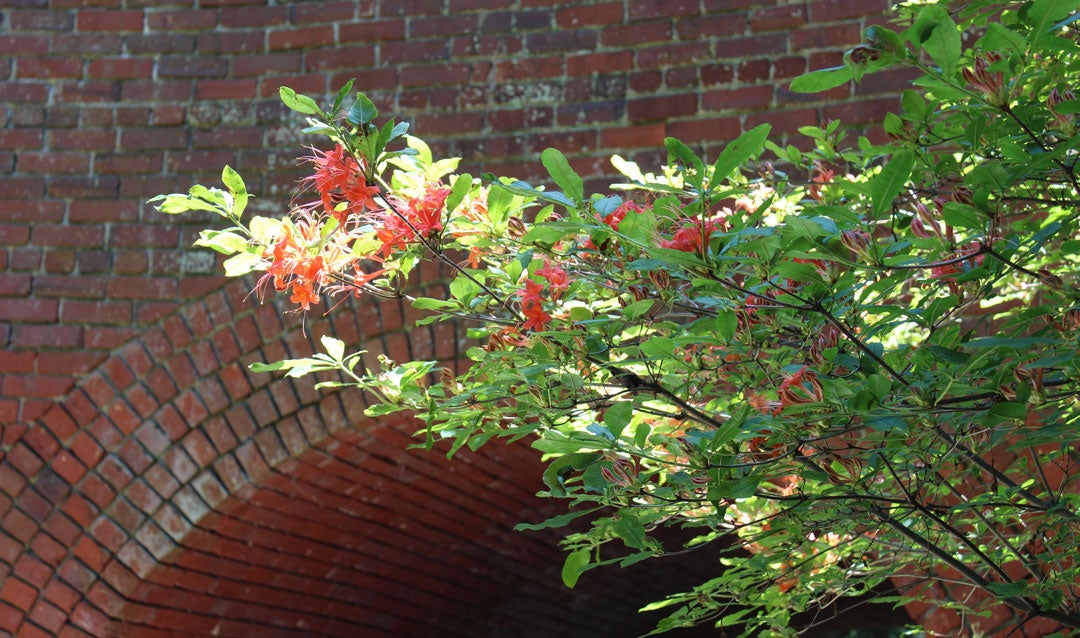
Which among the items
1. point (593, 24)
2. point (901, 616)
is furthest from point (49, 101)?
point (901, 616)

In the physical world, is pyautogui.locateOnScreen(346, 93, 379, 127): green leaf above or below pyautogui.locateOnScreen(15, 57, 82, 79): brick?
above

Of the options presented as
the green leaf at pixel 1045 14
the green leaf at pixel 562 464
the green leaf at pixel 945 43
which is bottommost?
the green leaf at pixel 562 464

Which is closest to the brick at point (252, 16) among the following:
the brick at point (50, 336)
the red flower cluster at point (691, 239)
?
the brick at point (50, 336)

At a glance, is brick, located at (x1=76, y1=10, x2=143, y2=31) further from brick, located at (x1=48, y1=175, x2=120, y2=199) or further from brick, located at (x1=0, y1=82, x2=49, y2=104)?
brick, located at (x1=48, y1=175, x2=120, y2=199)

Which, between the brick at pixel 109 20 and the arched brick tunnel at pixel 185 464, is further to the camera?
the brick at pixel 109 20

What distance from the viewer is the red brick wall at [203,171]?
3422 mm

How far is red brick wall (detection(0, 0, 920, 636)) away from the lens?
3.42 metres

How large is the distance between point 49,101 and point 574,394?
2.88m

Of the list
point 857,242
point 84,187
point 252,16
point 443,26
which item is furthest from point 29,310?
point 857,242

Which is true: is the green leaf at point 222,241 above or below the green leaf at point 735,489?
above

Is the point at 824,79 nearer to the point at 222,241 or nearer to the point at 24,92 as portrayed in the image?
the point at 222,241

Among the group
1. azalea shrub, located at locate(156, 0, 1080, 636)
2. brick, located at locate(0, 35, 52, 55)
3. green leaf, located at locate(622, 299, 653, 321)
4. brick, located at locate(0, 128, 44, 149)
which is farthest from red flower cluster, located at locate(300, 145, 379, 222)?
brick, located at locate(0, 35, 52, 55)

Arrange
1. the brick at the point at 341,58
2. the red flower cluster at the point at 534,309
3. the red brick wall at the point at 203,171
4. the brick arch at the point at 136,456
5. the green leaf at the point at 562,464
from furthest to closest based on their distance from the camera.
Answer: the brick at the point at 341,58 < the brick arch at the point at 136,456 < the red brick wall at the point at 203,171 < the red flower cluster at the point at 534,309 < the green leaf at the point at 562,464

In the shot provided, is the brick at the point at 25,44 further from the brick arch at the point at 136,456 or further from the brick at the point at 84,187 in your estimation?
the brick arch at the point at 136,456
